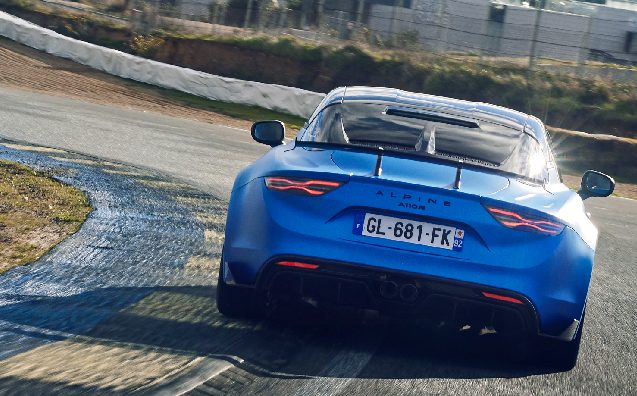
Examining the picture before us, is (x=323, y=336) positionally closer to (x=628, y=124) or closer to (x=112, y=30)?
(x=628, y=124)

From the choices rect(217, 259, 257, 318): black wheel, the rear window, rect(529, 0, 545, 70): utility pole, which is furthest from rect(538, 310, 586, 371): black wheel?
rect(529, 0, 545, 70): utility pole

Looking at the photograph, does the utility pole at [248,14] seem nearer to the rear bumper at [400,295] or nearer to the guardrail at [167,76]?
the guardrail at [167,76]

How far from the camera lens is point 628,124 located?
31766 mm

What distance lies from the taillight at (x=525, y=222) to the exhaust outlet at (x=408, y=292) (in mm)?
483

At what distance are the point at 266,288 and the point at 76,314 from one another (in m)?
0.98

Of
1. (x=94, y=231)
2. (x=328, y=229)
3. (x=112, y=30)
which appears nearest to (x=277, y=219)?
(x=328, y=229)

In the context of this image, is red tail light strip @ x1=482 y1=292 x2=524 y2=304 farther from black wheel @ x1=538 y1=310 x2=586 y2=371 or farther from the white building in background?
the white building in background

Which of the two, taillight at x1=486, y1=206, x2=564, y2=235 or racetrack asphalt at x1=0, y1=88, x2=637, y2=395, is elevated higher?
taillight at x1=486, y1=206, x2=564, y2=235

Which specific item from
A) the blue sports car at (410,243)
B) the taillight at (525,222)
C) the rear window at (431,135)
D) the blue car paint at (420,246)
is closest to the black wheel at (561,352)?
the blue sports car at (410,243)

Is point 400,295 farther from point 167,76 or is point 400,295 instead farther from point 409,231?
point 167,76

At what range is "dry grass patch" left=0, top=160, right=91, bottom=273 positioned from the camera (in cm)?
771

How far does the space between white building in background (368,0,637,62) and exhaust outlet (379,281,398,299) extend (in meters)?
26.9

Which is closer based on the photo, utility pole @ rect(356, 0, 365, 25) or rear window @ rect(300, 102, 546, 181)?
rear window @ rect(300, 102, 546, 181)

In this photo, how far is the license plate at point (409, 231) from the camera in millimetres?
5277
